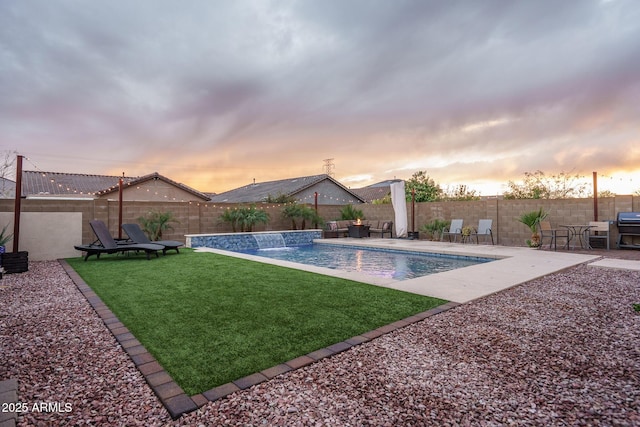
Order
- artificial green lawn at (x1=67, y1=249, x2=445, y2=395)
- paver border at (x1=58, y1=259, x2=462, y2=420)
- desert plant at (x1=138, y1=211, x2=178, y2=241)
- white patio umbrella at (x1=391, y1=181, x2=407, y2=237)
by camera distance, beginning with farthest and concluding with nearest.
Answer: white patio umbrella at (x1=391, y1=181, x2=407, y2=237) < desert plant at (x1=138, y1=211, x2=178, y2=241) < artificial green lawn at (x1=67, y1=249, x2=445, y2=395) < paver border at (x1=58, y1=259, x2=462, y2=420)

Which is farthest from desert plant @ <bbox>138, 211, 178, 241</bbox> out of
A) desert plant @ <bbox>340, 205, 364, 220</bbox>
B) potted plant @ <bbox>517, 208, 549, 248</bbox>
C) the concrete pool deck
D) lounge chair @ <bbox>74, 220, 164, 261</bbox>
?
potted plant @ <bbox>517, 208, 549, 248</bbox>

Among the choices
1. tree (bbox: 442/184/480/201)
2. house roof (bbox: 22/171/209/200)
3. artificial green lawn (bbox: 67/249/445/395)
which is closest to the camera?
artificial green lawn (bbox: 67/249/445/395)

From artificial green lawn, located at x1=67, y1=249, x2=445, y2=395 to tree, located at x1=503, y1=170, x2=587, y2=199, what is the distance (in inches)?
618

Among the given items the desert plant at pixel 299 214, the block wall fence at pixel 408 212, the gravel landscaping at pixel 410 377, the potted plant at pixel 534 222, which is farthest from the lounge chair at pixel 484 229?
the gravel landscaping at pixel 410 377

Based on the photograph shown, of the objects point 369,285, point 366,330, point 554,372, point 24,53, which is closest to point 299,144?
point 24,53

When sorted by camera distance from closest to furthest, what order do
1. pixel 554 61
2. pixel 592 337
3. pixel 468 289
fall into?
pixel 592 337 < pixel 468 289 < pixel 554 61

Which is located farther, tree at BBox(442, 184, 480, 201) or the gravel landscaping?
tree at BBox(442, 184, 480, 201)

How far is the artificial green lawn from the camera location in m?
2.73

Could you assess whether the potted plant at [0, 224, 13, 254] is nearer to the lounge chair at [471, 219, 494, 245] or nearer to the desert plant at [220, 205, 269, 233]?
the desert plant at [220, 205, 269, 233]

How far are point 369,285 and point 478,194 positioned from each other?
16.8 meters

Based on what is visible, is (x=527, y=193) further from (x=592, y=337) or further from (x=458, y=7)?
(x=592, y=337)

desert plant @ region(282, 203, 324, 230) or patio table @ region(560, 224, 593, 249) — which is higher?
desert plant @ region(282, 203, 324, 230)

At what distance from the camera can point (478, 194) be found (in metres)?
19.7

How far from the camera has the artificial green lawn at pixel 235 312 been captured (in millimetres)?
2729
